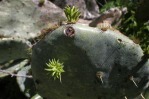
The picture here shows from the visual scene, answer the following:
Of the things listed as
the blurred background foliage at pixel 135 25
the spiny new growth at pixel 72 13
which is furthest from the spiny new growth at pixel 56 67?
the blurred background foliage at pixel 135 25

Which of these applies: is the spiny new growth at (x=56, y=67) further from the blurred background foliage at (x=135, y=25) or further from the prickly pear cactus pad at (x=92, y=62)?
the blurred background foliage at (x=135, y=25)

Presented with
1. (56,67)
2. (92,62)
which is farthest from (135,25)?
(56,67)

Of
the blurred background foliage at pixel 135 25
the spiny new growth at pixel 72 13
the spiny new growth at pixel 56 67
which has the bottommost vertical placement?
the blurred background foliage at pixel 135 25

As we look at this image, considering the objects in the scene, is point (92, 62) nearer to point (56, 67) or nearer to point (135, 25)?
point (56, 67)

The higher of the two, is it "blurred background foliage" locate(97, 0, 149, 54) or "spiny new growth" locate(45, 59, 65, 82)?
"spiny new growth" locate(45, 59, 65, 82)

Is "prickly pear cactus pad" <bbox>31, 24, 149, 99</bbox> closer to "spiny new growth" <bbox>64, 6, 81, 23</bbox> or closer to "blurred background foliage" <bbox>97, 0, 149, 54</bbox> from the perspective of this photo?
"spiny new growth" <bbox>64, 6, 81, 23</bbox>

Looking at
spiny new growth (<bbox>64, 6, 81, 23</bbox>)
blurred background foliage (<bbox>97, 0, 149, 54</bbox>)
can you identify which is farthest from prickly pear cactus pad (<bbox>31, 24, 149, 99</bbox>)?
blurred background foliage (<bbox>97, 0, 149, 54</bbox>)

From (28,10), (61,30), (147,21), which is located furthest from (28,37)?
(61,30)

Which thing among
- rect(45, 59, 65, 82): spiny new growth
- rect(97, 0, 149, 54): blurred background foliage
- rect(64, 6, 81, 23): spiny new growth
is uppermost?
rect(64, 6, 81, 23): spiny new growth

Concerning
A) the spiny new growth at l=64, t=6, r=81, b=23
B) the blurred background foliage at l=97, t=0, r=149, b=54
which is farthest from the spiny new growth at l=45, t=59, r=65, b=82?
the blurred background foliage at l=97, t=0, r=149, b=54

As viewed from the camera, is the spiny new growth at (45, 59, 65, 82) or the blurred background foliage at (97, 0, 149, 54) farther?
the blurred background foliage at (97, 0, 149, 54)
